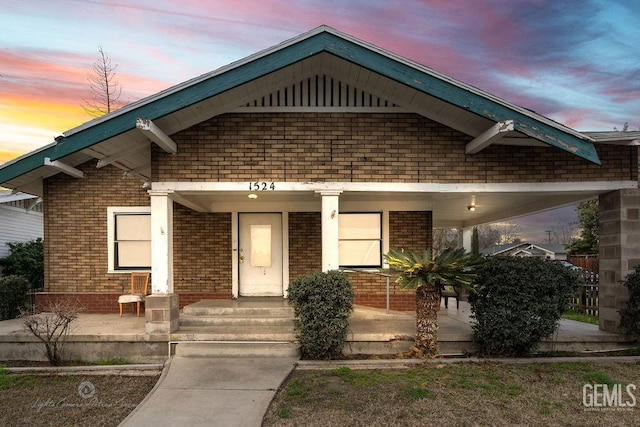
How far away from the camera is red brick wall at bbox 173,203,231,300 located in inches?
375

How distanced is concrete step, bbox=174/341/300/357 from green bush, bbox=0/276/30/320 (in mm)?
5384

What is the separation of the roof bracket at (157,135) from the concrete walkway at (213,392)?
341cm

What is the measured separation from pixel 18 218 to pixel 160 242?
1387cm

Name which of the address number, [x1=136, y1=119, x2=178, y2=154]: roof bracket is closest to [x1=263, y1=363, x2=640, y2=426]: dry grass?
the address number

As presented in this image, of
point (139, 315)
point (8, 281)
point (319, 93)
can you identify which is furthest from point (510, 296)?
point (8, 281)

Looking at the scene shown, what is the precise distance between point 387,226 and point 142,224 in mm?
6113

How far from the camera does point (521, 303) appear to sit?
6031 mm

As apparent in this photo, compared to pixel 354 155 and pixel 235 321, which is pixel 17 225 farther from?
pixel 354 155

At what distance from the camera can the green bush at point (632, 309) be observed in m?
6.35

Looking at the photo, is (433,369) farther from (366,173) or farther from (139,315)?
(139,315)

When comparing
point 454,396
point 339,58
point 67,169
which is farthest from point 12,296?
point 454,396

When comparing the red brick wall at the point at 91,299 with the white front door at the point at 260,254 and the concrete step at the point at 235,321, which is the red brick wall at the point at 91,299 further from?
the concrete step at the point at 235,321

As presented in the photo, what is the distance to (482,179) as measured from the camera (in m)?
6.88

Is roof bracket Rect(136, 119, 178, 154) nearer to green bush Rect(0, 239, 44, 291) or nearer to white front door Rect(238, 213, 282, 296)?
white front door Rect(238, 213, 282, 296)
